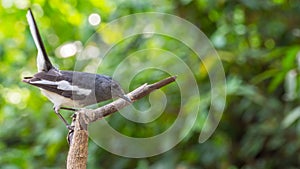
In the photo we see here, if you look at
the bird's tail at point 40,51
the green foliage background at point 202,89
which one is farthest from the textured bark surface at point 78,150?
the green foliage background at point 202,89

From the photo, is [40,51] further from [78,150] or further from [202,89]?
[202,89]

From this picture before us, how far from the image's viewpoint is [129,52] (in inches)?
70.2

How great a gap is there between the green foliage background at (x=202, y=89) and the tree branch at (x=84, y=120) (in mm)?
767

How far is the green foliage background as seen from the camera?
173cm

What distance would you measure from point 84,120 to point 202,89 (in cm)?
93

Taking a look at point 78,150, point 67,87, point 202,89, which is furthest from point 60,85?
point 202,89

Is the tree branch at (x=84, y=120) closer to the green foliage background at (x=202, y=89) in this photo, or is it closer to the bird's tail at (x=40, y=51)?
the bird's tail at (x=40, y=51)

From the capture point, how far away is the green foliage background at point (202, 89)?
1729 millimetres

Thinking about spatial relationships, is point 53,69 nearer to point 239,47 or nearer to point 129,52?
point 129,52

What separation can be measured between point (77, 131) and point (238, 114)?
1.08m

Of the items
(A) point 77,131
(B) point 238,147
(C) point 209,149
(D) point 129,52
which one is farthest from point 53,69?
(B) point 238,147

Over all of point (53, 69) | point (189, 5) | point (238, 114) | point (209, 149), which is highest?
point (189, 5)

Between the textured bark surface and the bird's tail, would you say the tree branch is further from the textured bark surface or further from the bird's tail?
the bird's tail

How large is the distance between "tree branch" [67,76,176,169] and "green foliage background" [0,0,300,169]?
0.77 metres
